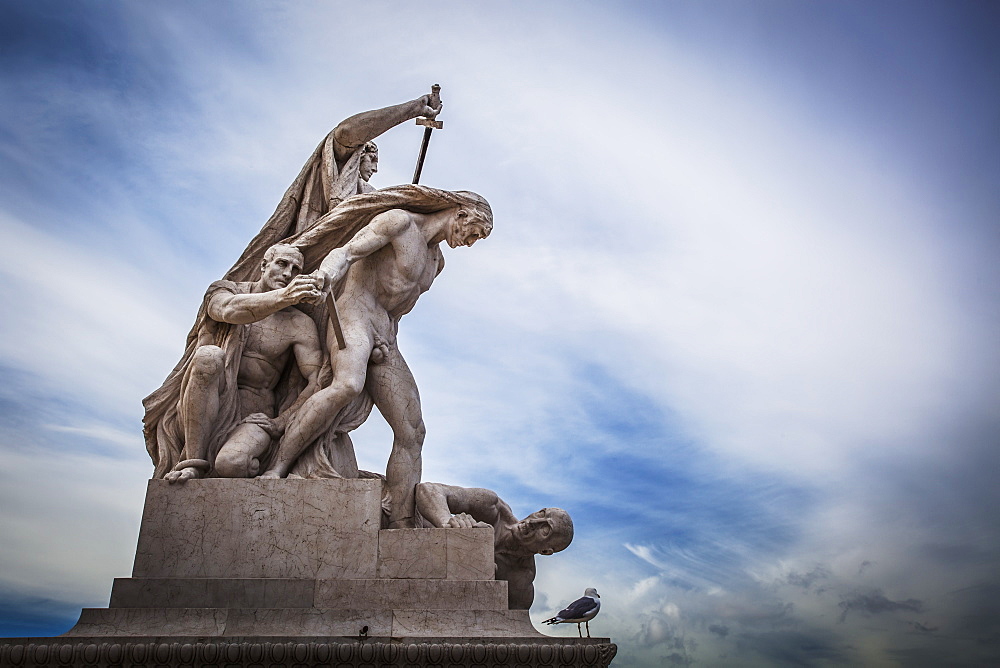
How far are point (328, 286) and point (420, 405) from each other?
1.23 metres

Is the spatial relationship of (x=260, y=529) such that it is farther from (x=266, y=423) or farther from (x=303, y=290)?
(x=303, y=290)

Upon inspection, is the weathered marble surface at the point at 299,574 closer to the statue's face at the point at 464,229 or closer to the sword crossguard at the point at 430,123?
the statue's face at the point at 464,229

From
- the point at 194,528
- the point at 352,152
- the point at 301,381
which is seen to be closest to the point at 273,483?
the point at 194,528

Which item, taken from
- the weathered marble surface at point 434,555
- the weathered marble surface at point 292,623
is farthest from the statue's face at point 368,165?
the weathered marble surface at point 292,623

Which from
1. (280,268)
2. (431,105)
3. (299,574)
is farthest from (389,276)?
(299,574)

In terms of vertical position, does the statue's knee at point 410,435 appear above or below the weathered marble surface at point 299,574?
above

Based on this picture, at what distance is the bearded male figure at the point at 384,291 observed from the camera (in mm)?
6309

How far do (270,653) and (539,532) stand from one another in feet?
7.91

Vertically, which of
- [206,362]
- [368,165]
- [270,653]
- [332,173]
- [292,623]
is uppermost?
[368,165]

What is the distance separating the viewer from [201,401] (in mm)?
6078

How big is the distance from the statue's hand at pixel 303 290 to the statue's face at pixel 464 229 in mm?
1342

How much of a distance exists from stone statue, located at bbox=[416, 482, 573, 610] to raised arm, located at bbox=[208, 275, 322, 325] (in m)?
1.77

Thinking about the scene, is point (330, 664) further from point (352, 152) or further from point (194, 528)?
point (352, 152)

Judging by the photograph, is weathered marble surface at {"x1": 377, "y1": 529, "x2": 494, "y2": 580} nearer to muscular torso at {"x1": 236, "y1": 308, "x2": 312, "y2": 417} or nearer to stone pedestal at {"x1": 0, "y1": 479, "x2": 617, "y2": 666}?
stone pedestal at {"x1": 0, "y1": 479, "x2": 617, "y2": 666}
